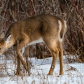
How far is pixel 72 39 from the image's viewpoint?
681 cm

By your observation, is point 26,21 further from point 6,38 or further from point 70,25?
point 70,25

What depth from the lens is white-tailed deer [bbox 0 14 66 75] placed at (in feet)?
16.7

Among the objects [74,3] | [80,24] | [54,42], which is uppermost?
[74,3]

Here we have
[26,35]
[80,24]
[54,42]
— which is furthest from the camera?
[80,24]

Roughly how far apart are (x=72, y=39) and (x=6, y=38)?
2399 mm

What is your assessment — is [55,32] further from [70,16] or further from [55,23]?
[70,16]

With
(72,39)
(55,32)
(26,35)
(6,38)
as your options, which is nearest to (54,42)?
(55,32)

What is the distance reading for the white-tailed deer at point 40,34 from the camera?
508 cm

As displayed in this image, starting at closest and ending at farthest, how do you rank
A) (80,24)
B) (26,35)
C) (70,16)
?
1. (26,35)
2. (80,24)
3. (70,16)

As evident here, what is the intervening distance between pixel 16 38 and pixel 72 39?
7.07ft

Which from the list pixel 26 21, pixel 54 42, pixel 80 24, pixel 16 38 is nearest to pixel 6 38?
pixel 16 38

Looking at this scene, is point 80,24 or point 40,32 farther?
point 80,24

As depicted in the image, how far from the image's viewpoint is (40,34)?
17.4 feet

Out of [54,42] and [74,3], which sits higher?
[74,3]
